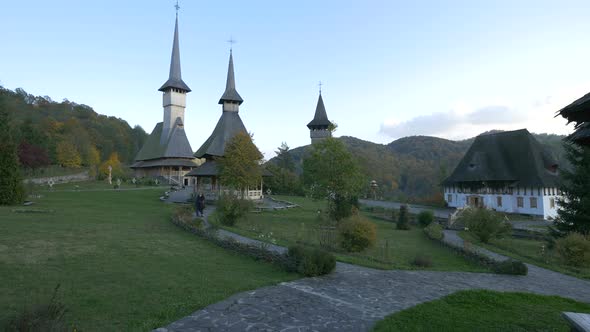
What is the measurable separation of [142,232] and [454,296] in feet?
40.1

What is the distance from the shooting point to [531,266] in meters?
13.1

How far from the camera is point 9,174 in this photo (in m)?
22.4

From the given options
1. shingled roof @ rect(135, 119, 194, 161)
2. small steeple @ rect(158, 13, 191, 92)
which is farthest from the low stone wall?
small steeple @ rect(158, 13, 191, 92)

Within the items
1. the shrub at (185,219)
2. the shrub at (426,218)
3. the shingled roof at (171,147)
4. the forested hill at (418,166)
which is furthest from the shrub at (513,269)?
the shingled roof at (171,147)

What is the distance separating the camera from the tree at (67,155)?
58938mm

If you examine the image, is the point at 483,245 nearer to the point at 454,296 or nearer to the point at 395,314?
the point at 454,296

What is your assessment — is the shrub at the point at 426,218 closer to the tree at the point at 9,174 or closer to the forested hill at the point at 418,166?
the tree at the point at 9,174

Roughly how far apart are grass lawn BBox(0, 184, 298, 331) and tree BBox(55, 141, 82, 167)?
5058 cm

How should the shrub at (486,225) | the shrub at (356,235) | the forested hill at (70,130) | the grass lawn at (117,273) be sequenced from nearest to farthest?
the grass lawn at (117,273) < the shrub at (356,235) < the shrub at (486,225) < the forested hill at (70,130)

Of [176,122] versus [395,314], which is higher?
[176,122]

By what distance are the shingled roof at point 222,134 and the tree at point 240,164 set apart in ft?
14.6

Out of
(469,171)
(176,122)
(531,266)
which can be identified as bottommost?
(531,266)

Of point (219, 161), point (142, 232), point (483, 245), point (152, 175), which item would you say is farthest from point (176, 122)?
point (483, 245)

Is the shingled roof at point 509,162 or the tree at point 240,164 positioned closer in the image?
the tree at point 240,164
